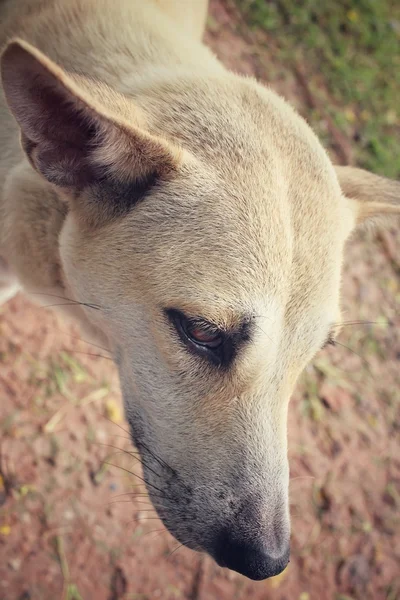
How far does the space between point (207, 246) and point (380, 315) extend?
13.4 feet

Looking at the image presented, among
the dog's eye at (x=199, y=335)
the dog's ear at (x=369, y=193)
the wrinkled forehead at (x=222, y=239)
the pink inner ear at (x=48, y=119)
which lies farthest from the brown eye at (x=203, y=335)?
the dog's ear at (x=369, y=193)

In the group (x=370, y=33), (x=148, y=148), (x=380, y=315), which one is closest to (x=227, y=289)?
(x=148, y=148)

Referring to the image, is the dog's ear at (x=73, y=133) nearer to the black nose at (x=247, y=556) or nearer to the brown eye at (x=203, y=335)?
the brown eye at (x=203, y=335)

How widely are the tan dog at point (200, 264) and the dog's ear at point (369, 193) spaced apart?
229 mm

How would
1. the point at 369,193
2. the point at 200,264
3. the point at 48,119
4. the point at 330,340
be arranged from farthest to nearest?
the point at 369,193 → the point at 330,340 → the point at 200,264 → the point at 48,119

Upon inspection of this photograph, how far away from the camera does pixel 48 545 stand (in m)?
3.57

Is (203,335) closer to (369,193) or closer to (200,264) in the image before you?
(200,264)

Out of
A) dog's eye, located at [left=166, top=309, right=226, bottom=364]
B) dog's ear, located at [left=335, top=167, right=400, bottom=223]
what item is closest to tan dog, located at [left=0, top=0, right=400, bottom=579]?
dog's eye, located at [left=166, top=309, right=226, bottom=364]

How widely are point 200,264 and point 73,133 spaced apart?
67 centimetres

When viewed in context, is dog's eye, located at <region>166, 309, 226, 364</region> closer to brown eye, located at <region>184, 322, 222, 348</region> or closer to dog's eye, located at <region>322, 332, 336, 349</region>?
brown eye, located at <region>184, 322, 222, 348</region>

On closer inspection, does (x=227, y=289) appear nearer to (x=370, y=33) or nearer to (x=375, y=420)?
(x=375, y=420)

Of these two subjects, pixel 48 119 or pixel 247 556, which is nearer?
pixel 48 119

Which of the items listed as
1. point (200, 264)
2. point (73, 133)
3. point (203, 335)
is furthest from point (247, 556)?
point (73, 133)

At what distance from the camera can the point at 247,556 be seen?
7.71 feet
